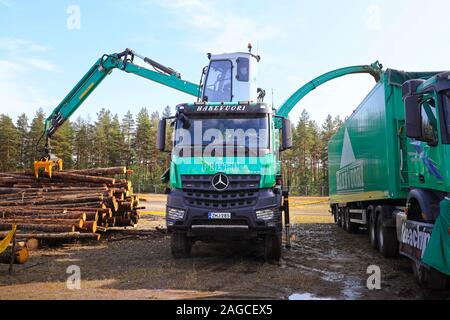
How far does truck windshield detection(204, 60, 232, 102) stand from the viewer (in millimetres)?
11008

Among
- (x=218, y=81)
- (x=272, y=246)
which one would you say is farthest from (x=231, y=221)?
(x=218, y=81)

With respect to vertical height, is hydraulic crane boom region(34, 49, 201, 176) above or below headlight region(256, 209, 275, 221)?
above

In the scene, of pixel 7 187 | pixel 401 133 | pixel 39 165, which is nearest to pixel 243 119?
pixel 401 133

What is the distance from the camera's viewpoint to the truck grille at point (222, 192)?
7863mm

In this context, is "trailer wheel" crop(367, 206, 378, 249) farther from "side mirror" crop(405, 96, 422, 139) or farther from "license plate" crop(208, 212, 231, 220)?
"side mirror" crop(405, 96, 422, 139)

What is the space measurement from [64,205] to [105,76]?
5656 mm

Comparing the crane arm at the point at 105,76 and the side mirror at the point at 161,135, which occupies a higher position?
the crane arm at the point at 105,76

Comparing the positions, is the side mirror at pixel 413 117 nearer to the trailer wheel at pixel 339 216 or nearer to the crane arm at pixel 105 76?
the crane arm at pixel 105 76

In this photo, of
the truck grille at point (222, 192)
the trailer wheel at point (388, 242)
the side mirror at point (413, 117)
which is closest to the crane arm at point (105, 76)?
the truck grille at point (222, 192)

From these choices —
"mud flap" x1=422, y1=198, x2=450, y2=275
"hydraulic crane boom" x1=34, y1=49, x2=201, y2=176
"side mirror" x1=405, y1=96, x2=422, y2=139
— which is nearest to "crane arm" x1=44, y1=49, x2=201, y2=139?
"hydraulic crane boom" x1=34, y1=49, x2=201, y2=176

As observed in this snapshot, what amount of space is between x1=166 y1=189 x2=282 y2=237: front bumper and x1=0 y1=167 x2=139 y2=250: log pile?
4.36 metres

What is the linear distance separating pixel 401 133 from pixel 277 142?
2.69 metres

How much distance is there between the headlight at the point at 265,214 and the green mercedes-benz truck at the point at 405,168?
2.37m

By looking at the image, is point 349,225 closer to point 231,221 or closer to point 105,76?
point 231,221
